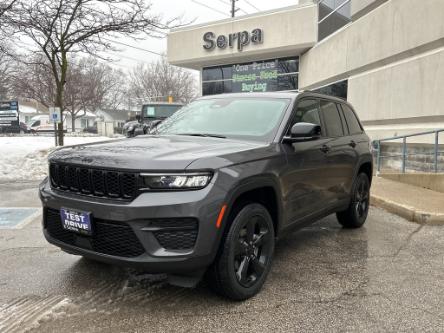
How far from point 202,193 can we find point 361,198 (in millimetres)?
3523

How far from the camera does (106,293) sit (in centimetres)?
352

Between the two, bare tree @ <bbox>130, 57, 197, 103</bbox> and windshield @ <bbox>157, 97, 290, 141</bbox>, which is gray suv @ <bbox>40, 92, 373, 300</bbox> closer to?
windshield @ <bbox>157, 97, 290, 141</bbox>

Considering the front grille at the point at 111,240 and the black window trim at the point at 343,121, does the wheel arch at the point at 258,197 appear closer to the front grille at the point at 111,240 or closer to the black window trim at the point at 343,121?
the front grille at the point at 111,240

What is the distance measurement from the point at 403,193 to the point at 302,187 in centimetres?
452

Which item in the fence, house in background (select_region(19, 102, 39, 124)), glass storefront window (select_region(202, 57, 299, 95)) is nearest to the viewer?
the fence

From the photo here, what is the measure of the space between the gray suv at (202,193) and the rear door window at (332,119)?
16.3 inches

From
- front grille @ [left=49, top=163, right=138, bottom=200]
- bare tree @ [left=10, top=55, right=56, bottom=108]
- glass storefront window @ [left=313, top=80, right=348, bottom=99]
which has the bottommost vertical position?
front grille @ [left=49, top=163, right=138, bottom=200]

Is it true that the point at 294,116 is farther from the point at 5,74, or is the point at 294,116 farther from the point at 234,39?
the point at 5,74

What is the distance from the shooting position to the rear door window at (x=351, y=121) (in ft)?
18.1

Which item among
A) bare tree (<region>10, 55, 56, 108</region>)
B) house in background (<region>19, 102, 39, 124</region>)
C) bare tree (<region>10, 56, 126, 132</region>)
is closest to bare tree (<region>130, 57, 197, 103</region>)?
bare tree (<region>10, 56, 126, 132</region>)

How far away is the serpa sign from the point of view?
63.7 feet

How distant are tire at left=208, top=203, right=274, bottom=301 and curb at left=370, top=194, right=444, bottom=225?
137 inches

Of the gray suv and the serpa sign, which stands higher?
the serpa sign

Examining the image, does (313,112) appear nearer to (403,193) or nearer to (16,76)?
(403,193)
